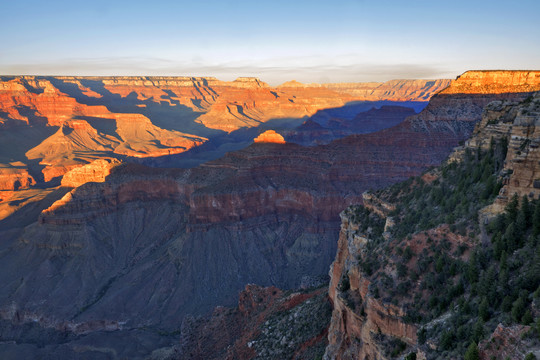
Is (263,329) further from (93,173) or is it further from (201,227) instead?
(93,173)

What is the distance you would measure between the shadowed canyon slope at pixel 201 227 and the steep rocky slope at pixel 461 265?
41.5m

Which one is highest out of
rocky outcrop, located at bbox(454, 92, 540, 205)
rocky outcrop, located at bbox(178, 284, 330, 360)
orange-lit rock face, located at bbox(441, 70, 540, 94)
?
orange-lit rock face, located at bbox(441, 70, 540, 94)

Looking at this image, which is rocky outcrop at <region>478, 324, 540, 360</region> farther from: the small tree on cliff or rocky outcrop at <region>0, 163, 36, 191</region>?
rocky outcrop at <region>0, 163, 36, 191</region>

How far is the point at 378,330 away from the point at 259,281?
49.5m

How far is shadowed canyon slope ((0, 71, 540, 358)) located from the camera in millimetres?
63000

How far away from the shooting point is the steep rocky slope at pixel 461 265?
14.7 metres

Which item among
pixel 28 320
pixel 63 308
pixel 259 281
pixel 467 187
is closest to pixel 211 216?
pixel 259 281

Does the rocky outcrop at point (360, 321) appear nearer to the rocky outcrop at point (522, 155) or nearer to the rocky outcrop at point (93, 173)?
the rocky outcrop at point (522, 155)

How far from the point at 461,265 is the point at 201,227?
195ft

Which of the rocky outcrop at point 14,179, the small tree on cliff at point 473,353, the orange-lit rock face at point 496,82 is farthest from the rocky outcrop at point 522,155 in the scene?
the rocky outcrop at point 14,179

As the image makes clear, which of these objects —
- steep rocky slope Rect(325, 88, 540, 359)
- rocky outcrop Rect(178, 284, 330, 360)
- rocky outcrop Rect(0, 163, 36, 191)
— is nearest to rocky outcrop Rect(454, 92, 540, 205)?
steep rocky slope Rect(325, 88, 540, 359)

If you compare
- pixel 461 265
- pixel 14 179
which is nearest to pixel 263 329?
pixel 461 265

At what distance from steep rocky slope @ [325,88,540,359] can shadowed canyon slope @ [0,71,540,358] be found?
41.5 metres

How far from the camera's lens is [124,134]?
650ft
